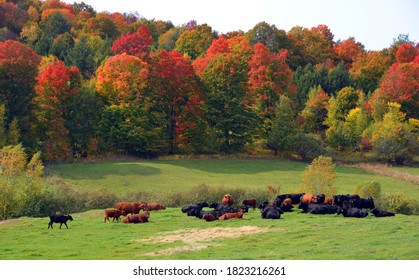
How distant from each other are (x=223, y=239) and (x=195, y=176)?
4307 centimetres

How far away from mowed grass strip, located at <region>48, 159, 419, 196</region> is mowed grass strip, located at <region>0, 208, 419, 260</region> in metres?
27.3

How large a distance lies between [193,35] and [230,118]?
48.5 meters

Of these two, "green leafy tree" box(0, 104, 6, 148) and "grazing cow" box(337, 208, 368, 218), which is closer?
"grazing cow" box(337, 208, 368, 218)

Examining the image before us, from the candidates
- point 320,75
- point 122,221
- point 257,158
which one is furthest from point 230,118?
point 122,221

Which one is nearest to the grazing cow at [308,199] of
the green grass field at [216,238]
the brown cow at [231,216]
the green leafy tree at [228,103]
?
the green grass field at [216,238]

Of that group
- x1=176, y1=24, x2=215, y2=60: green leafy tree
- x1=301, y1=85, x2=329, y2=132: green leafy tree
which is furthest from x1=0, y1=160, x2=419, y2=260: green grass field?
x1=176, y1=24, x2=215, y2=60: green leafy tree

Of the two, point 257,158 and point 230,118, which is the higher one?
point 230,118

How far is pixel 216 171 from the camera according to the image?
72.7 m

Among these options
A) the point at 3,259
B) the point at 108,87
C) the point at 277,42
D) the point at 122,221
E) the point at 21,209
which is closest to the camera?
the point at 3,259

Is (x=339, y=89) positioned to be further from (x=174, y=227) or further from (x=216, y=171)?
(x=174, y=227)

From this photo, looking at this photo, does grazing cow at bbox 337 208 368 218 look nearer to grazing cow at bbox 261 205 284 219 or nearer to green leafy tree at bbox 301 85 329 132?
grazing cow at bbox 261 205 284 219

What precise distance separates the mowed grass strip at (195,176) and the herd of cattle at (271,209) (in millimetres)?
19952

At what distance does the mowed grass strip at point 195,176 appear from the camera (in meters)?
61.3

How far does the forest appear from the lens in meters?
73.1
